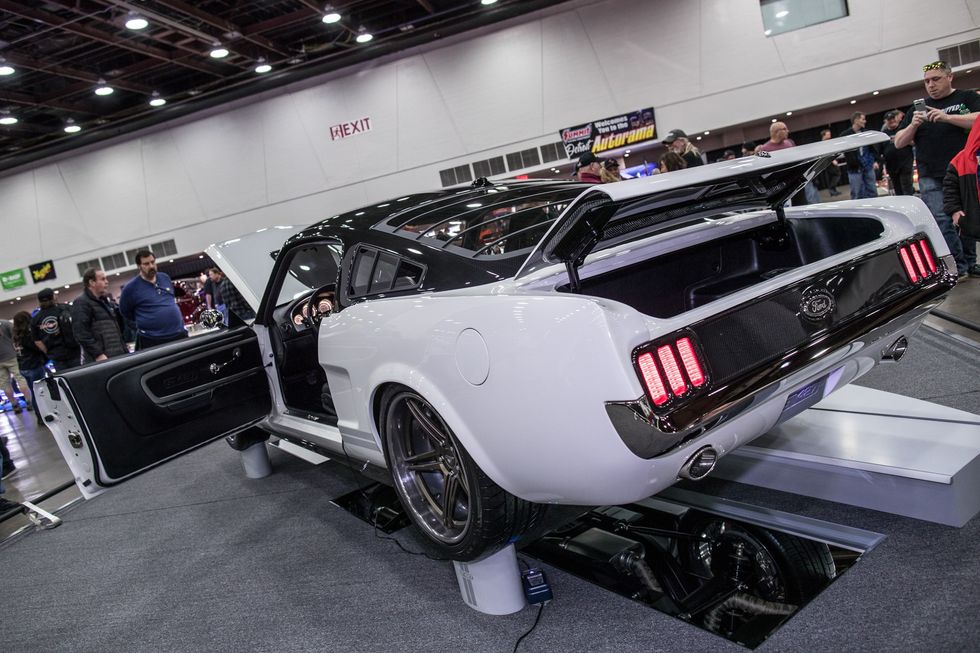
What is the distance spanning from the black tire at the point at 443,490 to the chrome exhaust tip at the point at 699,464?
0.59 m

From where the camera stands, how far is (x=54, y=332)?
7.62 meters

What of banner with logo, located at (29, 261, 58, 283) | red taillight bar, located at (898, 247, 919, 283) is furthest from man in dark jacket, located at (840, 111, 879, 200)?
banner with logo, located at (29, 261, 58, 283)

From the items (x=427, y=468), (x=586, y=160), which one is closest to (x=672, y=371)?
(x=427, y=468)

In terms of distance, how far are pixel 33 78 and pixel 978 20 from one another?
22.2 metres

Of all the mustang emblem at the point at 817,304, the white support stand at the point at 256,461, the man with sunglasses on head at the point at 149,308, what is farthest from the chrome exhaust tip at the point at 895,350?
the man with sunglasses on head at the point at 149,308

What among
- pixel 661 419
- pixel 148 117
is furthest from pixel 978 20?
pixel 148 117

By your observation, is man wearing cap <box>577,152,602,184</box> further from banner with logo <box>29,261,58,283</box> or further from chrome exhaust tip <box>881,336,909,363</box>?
banner with logo <box>29,261,58,283</box>

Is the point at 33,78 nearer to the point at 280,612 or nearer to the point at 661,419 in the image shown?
the point at 280,612

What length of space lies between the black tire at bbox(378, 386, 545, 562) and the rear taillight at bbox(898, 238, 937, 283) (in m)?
1.45

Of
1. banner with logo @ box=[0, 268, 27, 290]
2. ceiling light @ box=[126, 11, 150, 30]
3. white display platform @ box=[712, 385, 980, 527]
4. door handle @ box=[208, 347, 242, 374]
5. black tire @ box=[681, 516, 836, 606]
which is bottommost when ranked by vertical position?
black tire @ box=[681, 516, 836, 606]

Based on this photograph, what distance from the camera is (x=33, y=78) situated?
1625 centimetres

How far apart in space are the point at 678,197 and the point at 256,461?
3281 millimetres

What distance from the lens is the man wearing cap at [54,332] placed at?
7609mm

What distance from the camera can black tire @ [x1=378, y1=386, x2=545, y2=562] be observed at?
6.93 feet
